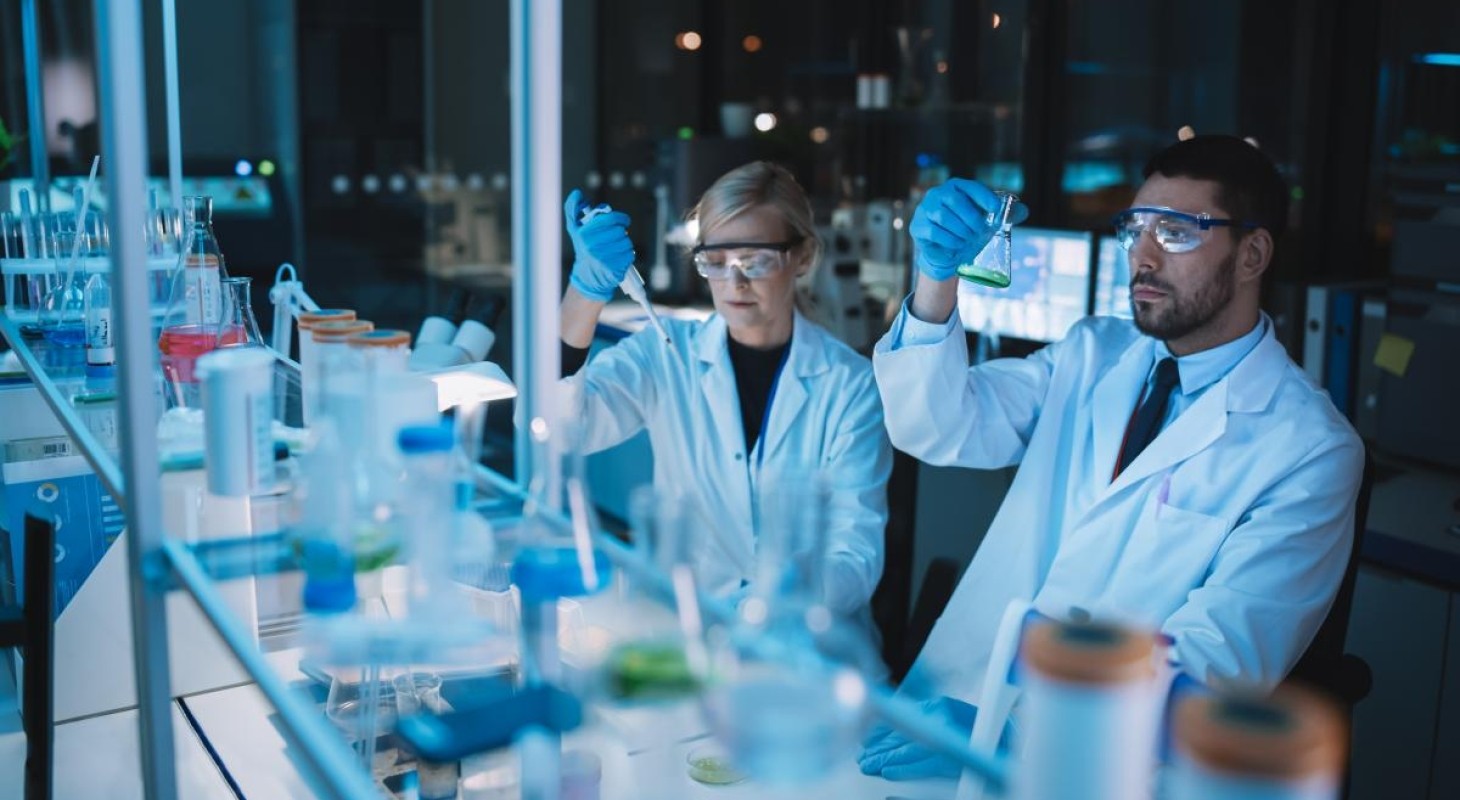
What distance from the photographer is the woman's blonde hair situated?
2.33 meters

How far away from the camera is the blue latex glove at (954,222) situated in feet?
6.15

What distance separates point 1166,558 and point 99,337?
5.23 feet

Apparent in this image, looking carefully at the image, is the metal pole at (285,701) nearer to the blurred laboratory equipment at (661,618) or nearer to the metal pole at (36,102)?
the blurred laboratory equipment at (661,618)

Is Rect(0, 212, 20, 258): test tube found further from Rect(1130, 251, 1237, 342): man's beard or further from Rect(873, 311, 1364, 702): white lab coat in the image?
Rect(1130, 251, 1237, 342): man's beard

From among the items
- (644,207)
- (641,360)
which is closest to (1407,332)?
(641,360)

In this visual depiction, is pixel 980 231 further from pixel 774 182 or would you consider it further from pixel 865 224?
pixel 865 224

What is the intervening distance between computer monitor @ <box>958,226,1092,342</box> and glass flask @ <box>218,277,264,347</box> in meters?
1.93

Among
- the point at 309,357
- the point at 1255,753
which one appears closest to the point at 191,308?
the point at 309,357

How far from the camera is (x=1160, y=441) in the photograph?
1961 mm

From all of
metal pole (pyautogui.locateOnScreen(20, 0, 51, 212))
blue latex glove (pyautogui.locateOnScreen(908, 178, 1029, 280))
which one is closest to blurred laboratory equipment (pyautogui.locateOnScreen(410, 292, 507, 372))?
blue latex glove (pyautogui.locateOnScreen(908, 178, 1029, 280))

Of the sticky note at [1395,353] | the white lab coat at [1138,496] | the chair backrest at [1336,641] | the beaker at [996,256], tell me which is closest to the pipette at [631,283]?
the white lab coat at [1138,496]

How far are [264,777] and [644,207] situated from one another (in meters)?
4.80

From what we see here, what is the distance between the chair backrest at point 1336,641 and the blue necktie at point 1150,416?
0.94 ft

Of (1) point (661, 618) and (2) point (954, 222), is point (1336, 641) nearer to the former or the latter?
(2) point (954, 222)
